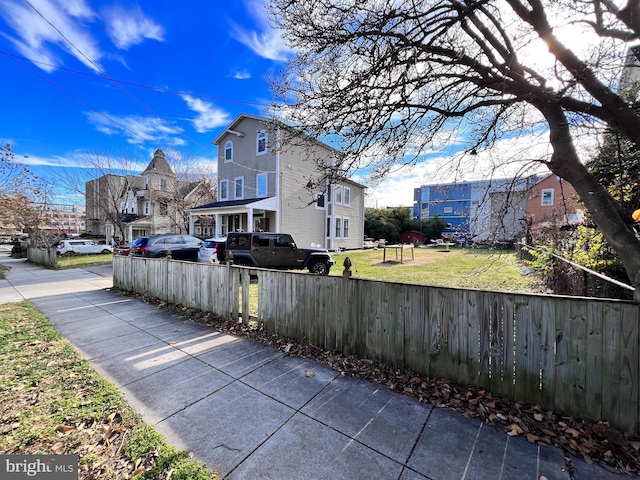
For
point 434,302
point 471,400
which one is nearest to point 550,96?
point 434,302

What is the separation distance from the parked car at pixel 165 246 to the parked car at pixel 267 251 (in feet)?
12.1

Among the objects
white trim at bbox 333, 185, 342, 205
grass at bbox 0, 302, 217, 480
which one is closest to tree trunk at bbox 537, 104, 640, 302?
grass at bbox 0, 302, 217, 480

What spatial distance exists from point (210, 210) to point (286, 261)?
382 inches

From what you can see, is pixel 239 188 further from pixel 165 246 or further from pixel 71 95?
pixel 71 95

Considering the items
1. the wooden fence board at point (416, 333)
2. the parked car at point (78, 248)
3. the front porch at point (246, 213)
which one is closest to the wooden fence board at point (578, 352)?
the wooden fence board at point (416, 333)

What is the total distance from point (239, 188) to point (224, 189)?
64.8 inches

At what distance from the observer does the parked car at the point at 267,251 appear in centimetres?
977

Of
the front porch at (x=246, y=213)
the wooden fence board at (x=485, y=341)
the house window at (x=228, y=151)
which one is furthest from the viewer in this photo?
the house window at (x=228, y=151)

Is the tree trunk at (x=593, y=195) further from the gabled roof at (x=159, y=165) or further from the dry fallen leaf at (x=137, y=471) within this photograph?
the gabled roof at (x=159, y=165)

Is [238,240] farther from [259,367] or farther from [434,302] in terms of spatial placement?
[434,302]

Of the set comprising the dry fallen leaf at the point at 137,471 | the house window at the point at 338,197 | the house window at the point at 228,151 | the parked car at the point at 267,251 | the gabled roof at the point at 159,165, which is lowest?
the dry fallen leaf at the point at 137,471

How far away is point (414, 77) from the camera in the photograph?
12.8 ft

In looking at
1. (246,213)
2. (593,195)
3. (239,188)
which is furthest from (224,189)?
(593,195)

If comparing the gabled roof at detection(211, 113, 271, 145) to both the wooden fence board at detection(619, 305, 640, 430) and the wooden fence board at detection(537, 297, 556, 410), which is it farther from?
the wooden fence board at detection(619, 305, 640, 430)
